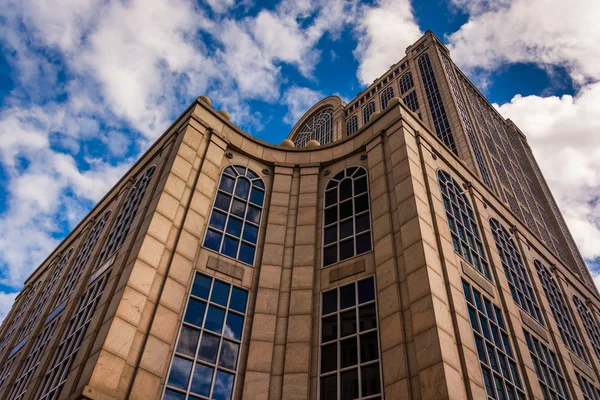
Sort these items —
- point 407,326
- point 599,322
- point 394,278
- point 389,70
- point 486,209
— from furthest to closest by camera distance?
point 389,70
point 599,322
point 486,209
point 394,278
point 407,326

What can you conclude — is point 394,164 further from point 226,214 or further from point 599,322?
point 599,322

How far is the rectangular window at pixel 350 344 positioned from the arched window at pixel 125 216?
10.0 m

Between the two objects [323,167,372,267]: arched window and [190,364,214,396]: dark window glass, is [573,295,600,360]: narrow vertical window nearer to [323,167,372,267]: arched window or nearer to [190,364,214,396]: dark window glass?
[323,167,372,267]: arched window

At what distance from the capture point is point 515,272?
88.5 feet

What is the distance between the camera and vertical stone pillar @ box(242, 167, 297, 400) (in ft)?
59.9

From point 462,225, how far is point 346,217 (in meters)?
5.64

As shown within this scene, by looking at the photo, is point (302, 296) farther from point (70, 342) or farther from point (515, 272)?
point (515, 272)

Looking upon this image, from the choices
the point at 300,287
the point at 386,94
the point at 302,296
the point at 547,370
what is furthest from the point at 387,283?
the point at 386,94

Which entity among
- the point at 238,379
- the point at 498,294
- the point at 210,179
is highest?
the point at 210,179

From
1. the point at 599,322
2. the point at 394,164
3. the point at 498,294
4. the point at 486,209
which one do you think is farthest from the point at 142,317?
the point at 599,322


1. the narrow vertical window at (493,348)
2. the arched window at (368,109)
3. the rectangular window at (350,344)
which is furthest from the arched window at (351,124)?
the rectangular window at (350,344)

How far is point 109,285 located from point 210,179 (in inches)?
263

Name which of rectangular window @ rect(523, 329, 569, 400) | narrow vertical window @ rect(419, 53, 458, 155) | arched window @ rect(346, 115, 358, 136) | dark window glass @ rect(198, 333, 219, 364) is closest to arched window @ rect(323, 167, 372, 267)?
dark window glass @ rect(198, 333, 219, 364)

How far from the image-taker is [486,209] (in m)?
28.4
